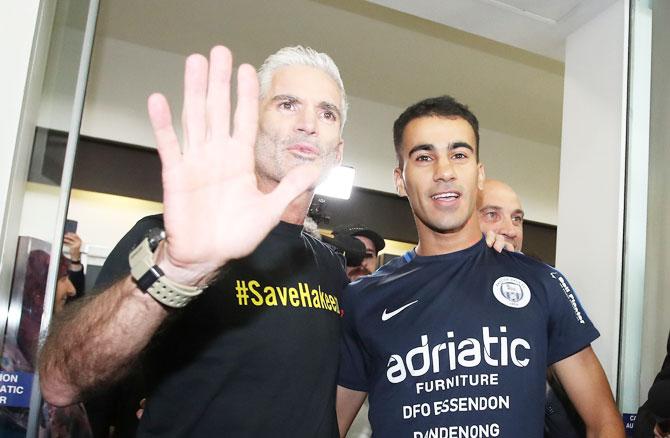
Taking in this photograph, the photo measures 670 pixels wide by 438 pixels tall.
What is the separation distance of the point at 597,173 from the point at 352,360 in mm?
1420

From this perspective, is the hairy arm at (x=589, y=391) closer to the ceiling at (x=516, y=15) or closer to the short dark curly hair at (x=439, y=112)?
the short dark curly hair at (x=439, y=112)

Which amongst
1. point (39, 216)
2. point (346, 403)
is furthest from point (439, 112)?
point (39, 216)

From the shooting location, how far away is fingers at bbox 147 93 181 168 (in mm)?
800

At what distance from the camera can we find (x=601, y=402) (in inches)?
55.1

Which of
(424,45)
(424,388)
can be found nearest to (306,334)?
(424,388)

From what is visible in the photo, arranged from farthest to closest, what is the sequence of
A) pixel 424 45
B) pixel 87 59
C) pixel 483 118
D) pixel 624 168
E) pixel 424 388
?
pixel 483 118, pixel 424 45, pixel 624 168, pixel 87 59, pixel 424 388

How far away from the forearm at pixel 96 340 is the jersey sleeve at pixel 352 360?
28.2 inches

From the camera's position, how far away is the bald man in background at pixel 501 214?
7.91 ft

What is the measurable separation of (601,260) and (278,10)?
2.54 meters

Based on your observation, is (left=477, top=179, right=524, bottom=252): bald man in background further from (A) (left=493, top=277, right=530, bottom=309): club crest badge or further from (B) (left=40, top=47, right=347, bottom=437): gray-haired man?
(B) (left=40, top=47, right=347, bottom=437): gray-haired man

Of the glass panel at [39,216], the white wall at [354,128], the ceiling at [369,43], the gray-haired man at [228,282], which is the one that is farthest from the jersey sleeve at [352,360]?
the white wall at [354,128]

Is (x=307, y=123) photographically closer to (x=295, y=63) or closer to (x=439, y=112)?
(x=295, y=63)

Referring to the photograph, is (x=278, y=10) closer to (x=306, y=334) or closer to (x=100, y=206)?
A: (x=100, y=206)

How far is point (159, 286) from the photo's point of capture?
819 mm
